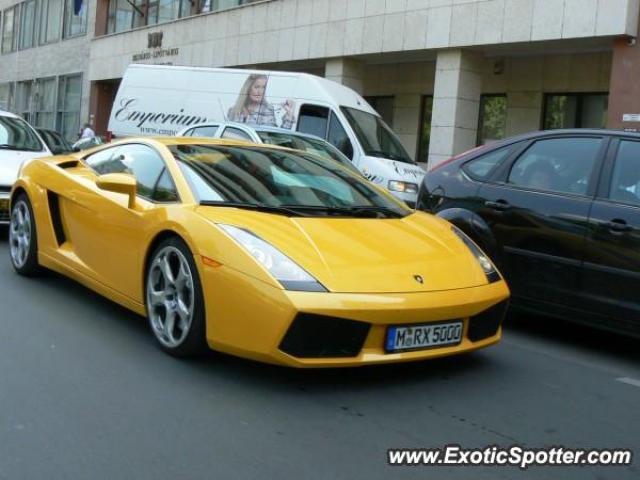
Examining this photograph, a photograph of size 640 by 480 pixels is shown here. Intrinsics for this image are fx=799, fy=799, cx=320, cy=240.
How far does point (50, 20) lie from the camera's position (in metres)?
38.5

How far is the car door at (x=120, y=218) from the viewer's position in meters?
4.81

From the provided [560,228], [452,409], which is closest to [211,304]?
[452,409]

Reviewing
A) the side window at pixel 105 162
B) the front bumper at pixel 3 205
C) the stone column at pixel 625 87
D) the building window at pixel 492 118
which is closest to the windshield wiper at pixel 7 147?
the front bumper at pixel 3 205

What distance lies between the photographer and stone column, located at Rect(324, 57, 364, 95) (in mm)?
20406

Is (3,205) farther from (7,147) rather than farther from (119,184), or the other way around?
(119,184)

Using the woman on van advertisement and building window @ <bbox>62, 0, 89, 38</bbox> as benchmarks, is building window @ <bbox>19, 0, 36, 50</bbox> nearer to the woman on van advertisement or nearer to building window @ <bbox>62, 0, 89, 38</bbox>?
building window @ <bbox>62, 0, 89, 38</bbox>

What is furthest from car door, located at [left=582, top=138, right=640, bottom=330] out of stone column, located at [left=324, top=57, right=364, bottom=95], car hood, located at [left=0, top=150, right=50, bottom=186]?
stone column, located at [left=324, top=57, right=364, bottom=95]

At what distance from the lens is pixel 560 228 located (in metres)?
5.29

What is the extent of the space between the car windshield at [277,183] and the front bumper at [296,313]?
2.33 feet

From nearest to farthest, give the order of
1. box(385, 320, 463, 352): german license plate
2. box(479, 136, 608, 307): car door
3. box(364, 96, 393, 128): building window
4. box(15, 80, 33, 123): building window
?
box(385, 320, 463, 352): german license plate
box(479, 136, 608, 307): car door
box(364, 96, 393, 128): building window
box(15, 80, 33, 123): building window

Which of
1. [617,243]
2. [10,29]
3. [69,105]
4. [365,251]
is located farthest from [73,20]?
[365,251]

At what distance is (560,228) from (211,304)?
2.49 m
